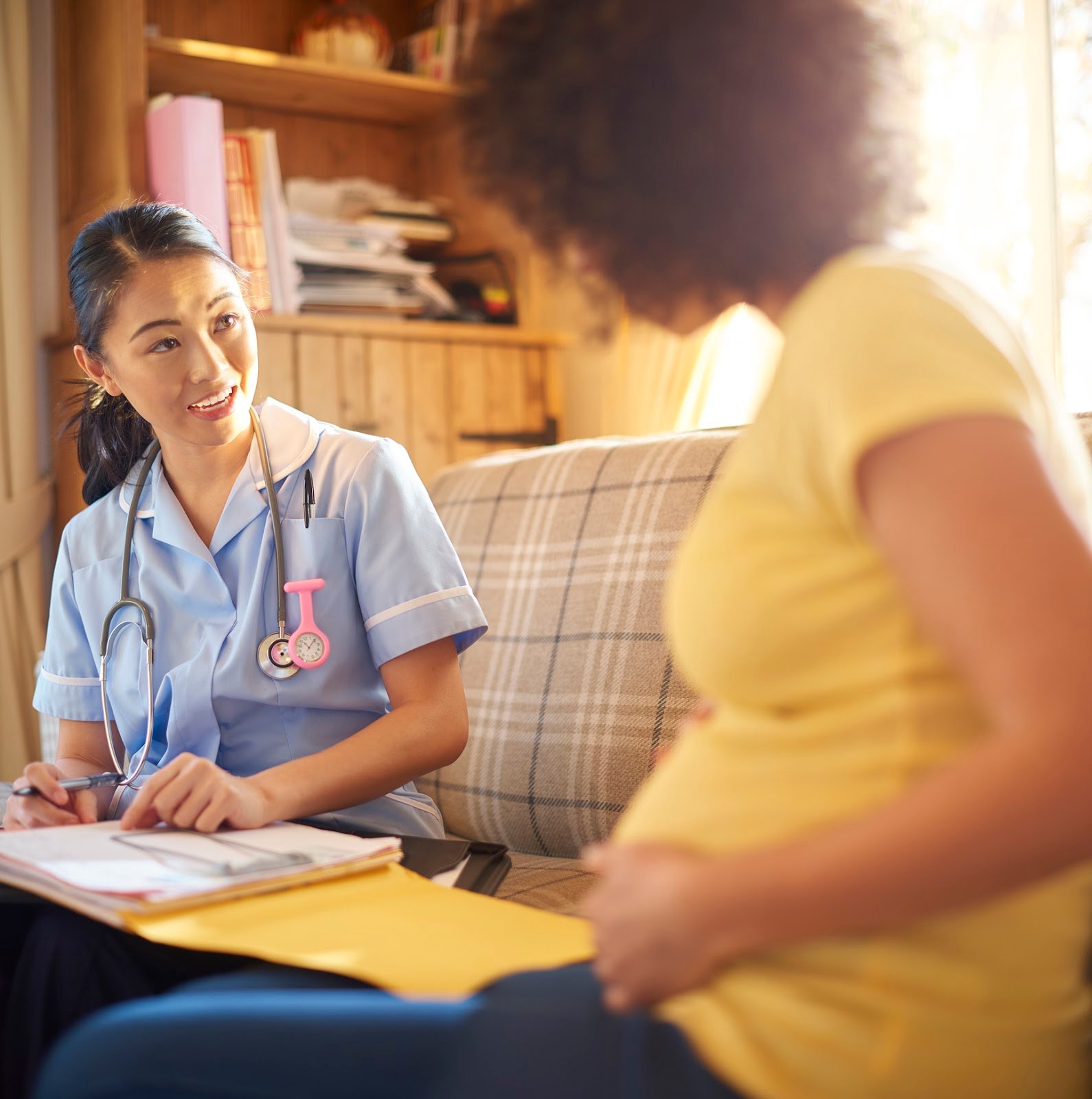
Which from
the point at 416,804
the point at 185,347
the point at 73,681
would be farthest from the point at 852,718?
the point at 73,681

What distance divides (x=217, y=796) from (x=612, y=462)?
2.57 ft

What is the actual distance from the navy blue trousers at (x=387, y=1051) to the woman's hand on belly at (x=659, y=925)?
0.03 m

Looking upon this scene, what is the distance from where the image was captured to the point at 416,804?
1337mm

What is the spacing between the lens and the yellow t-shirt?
536mm

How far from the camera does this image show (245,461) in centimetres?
137

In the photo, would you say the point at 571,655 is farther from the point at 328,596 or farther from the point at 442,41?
the point at 442,41

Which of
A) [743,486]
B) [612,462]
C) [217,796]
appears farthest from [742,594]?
[612,462]

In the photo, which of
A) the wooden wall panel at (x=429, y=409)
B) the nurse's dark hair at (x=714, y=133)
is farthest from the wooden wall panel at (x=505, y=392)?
the nurse's dark hair at (x=714, y=133)

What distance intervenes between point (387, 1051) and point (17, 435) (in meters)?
2.12

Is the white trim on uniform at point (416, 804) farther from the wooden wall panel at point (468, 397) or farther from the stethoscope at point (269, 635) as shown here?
the wooden wall panel at point (468, 397)

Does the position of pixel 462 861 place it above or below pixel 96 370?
below

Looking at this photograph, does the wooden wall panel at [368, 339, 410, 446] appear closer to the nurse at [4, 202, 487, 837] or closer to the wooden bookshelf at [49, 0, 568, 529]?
the wooden bookshelf at [49, 0, 568, 529]

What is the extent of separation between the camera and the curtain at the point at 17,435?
7.93 feet

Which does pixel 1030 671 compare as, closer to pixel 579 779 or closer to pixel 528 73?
pixel 528 73
